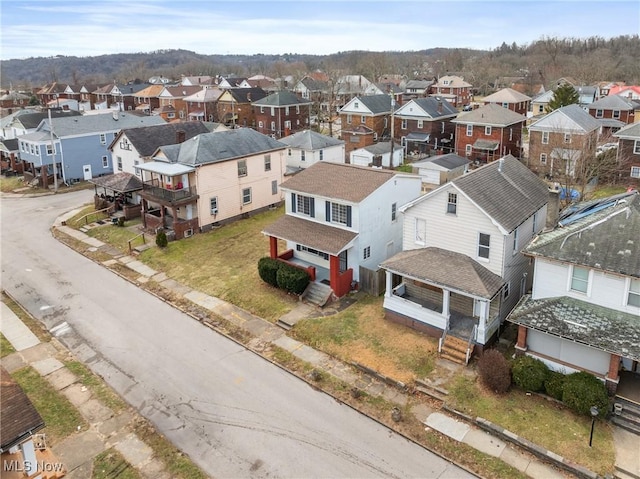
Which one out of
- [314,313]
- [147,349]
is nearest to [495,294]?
[314,313]

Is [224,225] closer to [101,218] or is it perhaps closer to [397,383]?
[101,218]

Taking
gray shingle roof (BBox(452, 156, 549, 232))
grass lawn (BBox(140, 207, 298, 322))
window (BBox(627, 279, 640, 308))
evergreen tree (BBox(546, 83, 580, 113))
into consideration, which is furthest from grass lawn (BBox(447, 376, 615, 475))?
evergreen tree (BBox(546, 83, 580, 113))

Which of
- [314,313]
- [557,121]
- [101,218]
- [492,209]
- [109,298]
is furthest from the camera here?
[557,121]

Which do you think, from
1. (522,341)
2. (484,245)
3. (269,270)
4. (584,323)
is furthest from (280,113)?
(584,323)

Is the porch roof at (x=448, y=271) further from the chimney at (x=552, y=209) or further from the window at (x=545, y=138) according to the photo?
the window at (x=545, y=138)

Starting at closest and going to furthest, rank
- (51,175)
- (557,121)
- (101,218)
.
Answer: (101,218) < (557,121) < (51,175)

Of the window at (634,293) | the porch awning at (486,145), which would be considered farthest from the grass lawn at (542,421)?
the porch awning at (486,145)

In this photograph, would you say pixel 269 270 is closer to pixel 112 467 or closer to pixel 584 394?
pixel 112 467
